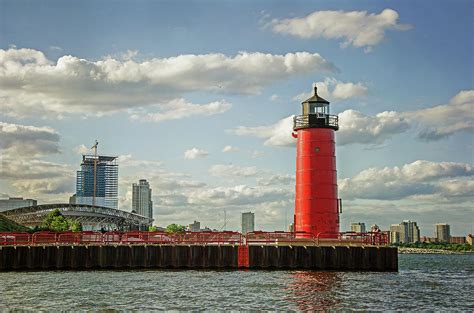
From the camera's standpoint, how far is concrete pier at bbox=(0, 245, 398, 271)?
49.6 m

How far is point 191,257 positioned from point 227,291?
50.3ft

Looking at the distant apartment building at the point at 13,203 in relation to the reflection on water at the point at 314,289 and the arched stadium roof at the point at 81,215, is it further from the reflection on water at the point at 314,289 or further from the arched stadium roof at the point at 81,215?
the reflection on water at the point at 314,289

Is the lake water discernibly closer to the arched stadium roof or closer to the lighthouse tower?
the lighthouse tower

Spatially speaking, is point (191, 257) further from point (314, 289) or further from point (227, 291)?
point (314, 289)

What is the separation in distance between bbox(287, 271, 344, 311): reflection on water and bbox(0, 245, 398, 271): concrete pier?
219 cm

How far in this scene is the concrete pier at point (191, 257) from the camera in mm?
49562

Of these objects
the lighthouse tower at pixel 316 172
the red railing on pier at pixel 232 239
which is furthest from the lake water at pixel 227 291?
the lighthouse tower at pixel 316 172

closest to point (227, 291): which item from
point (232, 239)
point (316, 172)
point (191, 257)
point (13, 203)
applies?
point (191, 257)

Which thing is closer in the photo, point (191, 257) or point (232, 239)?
point (191, 257)

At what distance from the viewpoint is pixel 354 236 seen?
51.2 meters

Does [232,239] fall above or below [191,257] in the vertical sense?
above

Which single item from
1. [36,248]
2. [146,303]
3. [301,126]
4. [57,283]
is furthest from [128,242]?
[146,303]

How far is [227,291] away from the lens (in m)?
36.2

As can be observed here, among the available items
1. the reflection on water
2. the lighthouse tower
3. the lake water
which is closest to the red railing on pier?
the lighthouse tower
